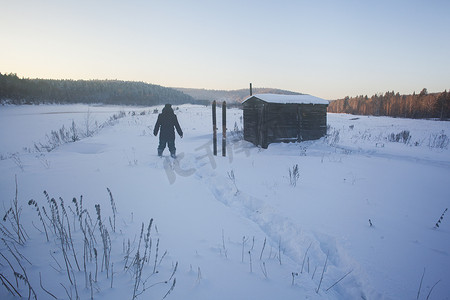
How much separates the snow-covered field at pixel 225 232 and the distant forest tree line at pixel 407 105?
182ft

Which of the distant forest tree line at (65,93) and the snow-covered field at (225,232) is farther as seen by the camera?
the distant forest tree line at (65,93)

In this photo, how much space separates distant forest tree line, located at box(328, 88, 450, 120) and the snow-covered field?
182 ft

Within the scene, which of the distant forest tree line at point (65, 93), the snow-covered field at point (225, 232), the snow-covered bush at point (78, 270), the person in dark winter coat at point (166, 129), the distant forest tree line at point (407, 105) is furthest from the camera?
the distant forest tree line at point (407, 105)

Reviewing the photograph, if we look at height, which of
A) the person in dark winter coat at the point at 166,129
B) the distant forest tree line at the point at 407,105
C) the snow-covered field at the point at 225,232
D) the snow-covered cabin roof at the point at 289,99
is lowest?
the snow-covered field at the point at 225,232

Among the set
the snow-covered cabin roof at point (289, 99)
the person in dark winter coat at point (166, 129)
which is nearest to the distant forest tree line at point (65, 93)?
the person in dark winter coat at point (166, 129)

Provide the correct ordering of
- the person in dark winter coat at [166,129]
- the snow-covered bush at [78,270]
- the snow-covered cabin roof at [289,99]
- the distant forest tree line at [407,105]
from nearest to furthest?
1. the snow-covered bush at [78,270]
2. the person in dark winter coat at [166,129]
3. the snow-covered cabin roof at [289,99]
4. the distant forest tree line at [407,105]

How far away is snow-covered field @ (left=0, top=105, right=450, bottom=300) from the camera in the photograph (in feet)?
6.09

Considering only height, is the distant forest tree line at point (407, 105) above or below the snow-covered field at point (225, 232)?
above

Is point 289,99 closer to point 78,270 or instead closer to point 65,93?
point 78,270

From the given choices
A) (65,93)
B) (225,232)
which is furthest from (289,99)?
(65,93)

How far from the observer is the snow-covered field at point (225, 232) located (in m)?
1.86

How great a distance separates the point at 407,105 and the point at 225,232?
79.5 metres

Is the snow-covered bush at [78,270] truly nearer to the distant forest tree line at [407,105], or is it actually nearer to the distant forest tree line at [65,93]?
the distant forest tree line at [65,93]

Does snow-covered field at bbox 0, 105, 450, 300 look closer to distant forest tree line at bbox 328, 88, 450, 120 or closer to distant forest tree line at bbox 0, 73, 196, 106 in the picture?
distant forest tree line at bbox 0, 73, 196, 106
